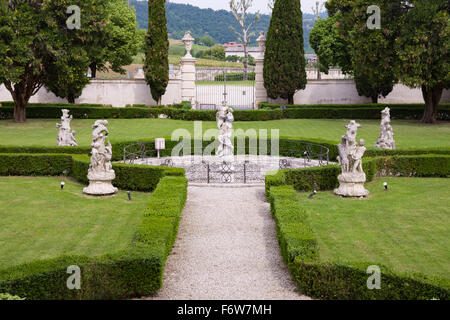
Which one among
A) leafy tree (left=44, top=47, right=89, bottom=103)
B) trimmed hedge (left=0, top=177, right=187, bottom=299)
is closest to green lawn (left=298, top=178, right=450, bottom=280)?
trimmed hedge (left=0, top=177, right=187, bottom=299)

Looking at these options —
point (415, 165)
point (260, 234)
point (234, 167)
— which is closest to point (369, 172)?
point (415, 165)

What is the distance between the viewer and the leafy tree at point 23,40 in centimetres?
3086

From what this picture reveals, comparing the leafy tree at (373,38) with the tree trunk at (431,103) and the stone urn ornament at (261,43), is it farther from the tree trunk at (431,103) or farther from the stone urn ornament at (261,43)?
the stone urn ornament at (261,43)

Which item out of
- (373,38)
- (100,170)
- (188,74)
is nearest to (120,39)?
(188,74)

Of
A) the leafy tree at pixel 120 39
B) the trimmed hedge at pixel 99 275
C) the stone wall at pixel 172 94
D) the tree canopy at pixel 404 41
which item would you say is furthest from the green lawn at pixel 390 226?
the leafy tree at pixel 120 39

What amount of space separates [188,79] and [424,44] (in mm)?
18668

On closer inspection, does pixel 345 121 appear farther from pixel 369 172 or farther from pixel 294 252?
pixel 294 252

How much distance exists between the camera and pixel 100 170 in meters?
17.5

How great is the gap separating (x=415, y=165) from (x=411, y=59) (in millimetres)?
12993

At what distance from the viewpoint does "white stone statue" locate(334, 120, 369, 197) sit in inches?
679

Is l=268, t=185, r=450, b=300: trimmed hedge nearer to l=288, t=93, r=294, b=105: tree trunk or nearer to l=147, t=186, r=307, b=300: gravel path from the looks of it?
l=147, t=186, r=307, b=300: gravel path

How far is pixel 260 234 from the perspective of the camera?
13516 millimetres

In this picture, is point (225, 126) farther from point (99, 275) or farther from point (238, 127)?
point (238, 127)
